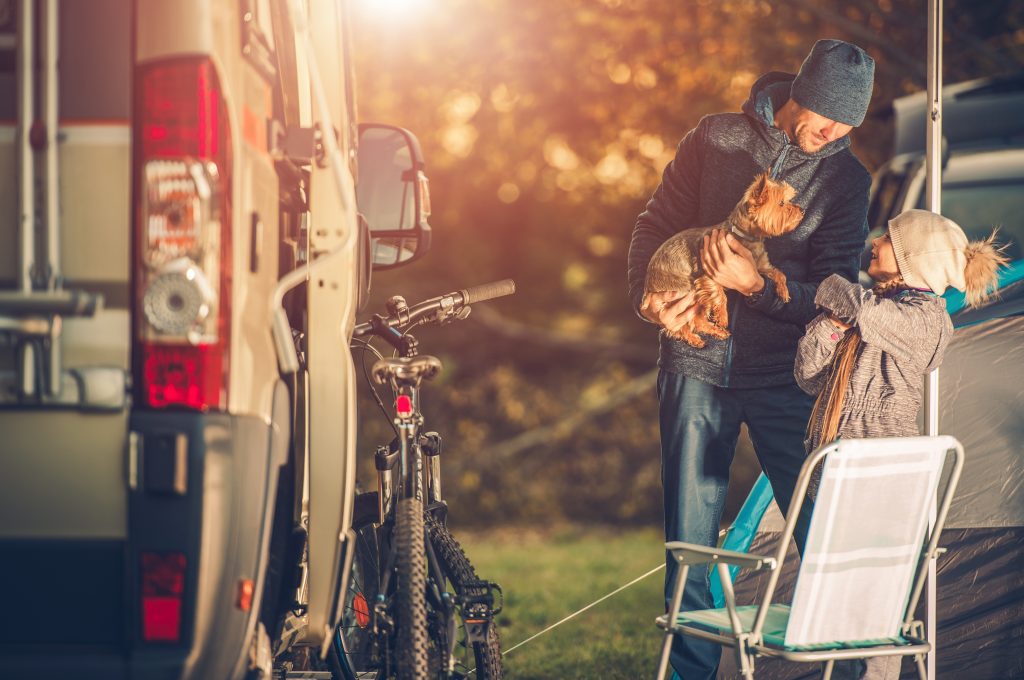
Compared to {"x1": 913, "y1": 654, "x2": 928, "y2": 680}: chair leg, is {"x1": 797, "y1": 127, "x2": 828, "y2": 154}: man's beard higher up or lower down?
higher up

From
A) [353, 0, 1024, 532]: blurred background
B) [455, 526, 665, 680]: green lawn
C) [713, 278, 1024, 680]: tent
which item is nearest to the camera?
[713, 278, 1024, 680]: tent

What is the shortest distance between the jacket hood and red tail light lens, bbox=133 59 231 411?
6.23 ft

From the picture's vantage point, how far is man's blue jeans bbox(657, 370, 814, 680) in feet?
13.2

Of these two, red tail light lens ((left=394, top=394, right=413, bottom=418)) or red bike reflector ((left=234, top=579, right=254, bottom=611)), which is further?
red tail light lens ((left=394, top=394, right=413, bottom=418))

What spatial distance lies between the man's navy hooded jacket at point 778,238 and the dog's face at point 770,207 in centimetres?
14

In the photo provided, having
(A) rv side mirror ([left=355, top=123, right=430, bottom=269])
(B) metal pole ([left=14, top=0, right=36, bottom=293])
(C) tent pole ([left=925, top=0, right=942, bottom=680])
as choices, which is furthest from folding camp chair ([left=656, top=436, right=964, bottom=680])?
(B) metal pole ([left=14, top=0, right=36, bottom=293])

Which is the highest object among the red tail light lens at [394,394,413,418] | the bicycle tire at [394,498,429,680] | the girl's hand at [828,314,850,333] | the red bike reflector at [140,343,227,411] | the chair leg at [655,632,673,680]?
the girl's hand at [828,314,850,333]

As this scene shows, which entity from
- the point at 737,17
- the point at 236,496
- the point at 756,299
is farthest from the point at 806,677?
the point at 737,17

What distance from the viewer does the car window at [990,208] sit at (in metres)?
6.83

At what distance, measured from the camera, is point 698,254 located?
4.01 m

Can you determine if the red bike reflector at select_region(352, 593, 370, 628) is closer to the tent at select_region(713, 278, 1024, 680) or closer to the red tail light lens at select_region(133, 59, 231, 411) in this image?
the tent at select_region(713, 278, 1024, 680)

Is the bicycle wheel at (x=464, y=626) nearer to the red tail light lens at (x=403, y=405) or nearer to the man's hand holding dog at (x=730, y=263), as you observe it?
the red tail light lens at (x=403, y=405)

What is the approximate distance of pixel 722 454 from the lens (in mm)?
4109

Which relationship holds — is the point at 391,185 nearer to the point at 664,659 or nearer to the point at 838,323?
the point at 838,323
